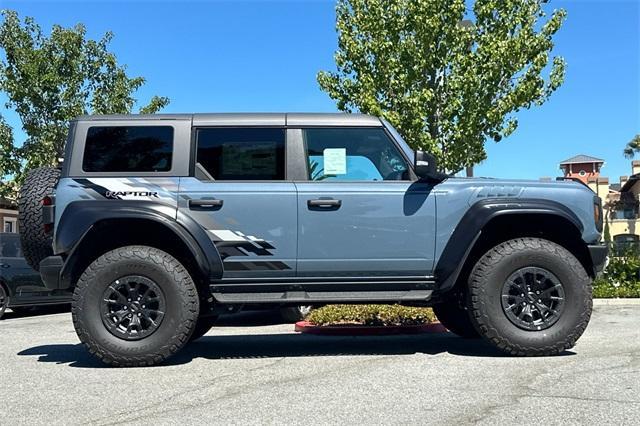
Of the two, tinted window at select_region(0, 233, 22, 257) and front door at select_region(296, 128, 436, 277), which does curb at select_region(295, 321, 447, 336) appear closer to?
front door at select_region(296, 128, 436, 277)

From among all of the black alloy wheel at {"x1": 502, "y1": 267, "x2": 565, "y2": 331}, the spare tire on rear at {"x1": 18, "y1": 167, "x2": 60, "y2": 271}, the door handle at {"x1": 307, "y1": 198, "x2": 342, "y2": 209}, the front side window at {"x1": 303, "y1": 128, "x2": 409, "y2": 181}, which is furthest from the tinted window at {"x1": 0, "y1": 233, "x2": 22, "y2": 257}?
the black alloy wheel at {"x1": 502, "y1": 267, "x2": 565, "y2": 331}

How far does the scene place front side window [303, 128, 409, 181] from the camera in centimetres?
581

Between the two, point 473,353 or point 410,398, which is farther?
point 473,353

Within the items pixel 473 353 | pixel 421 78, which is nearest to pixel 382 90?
pixel 421 78

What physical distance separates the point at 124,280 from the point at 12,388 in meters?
1.15

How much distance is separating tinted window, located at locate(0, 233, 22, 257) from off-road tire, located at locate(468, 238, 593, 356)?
9.07 metres

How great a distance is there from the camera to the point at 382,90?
18.4 metres

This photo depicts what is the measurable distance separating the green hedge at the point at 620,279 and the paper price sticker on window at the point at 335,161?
943 cm

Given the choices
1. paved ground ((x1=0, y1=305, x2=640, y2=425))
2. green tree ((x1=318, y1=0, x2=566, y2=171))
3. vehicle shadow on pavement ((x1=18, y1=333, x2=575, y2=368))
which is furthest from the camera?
green tree ((x1=318, y1=0, x2=566, y2=171))

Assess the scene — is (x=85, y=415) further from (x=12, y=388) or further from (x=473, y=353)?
(x=473, y=353)

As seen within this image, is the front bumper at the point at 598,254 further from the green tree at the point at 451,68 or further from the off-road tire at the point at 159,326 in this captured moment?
the green tree at the point at 451,68

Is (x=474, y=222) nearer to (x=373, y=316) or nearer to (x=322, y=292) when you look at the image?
(x=322, y=292)

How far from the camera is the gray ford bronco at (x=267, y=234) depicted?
213 inches

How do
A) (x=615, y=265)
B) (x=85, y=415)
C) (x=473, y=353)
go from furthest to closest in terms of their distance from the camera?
1. (x=615, y=265)
2. (x=473, y=353)
3. (x=85, y=415)
